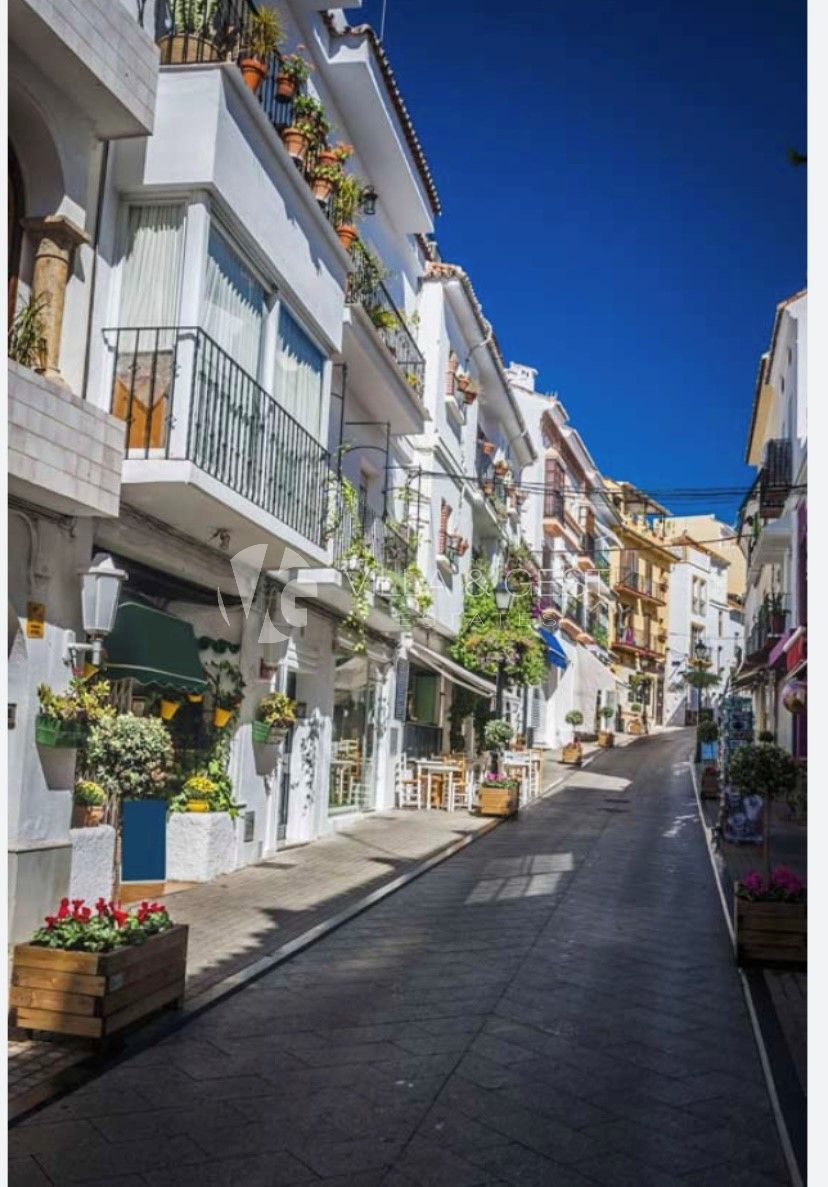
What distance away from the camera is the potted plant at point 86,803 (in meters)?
9.26

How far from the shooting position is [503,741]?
22125mm

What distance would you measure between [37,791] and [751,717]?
1654cm

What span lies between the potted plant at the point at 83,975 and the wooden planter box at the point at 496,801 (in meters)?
14.4

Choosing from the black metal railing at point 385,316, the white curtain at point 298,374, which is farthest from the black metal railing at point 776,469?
the white curtain at point 298,374

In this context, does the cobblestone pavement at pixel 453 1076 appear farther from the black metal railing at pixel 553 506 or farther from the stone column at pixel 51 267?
the black metal railing at pixel 553 506

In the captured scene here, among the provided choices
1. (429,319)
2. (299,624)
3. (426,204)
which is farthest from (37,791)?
(429,319)

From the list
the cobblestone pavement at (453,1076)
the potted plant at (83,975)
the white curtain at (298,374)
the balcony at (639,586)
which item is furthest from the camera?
the balcony at (639,586)

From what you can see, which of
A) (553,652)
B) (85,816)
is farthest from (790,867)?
(553,652)

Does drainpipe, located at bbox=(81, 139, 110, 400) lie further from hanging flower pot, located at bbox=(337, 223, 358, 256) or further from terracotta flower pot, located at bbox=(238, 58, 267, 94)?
hanging flower pot, located at bbox=(337, 223, 358, 256)

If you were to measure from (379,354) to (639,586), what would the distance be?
55.1 metres

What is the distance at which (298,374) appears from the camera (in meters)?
12.7

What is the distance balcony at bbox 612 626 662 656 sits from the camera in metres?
65.2

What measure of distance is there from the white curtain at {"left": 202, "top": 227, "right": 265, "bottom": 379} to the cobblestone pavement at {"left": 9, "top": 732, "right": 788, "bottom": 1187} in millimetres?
5613

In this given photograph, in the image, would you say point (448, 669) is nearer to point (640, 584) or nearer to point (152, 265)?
point (152, 265)
